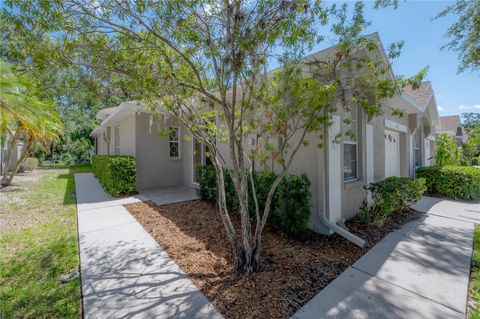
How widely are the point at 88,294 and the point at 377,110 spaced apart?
4797 mm

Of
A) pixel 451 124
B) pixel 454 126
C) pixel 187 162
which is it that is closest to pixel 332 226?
pixel 187 162

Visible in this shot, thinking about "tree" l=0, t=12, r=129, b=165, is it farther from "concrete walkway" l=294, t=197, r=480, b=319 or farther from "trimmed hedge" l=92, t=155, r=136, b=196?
"concrete walkway" l=294, t=197, r=480, b=319

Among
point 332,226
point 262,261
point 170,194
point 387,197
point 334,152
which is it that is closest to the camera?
point 262,261

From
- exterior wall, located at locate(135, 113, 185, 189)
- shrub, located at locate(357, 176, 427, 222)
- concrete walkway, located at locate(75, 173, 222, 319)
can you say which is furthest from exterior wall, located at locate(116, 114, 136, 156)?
shrub, located at locate(357, 176, 427, 222)

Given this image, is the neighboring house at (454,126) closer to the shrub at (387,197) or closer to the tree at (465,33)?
the tree at (465,33)

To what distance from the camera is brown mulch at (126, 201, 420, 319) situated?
2812mm

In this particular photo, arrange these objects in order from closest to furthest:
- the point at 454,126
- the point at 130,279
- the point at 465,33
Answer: the point at 130,279, the point at 465,33, the point at 454,126

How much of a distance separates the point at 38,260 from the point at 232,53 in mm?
4539

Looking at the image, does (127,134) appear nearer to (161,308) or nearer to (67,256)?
(67,256)

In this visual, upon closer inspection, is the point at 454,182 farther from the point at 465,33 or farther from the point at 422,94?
the point at 465,33

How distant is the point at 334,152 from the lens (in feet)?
16.6

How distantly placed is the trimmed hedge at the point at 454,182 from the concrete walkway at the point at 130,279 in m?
10.6

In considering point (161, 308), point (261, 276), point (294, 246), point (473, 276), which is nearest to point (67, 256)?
point (161, 308)

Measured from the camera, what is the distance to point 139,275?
3375 mm
